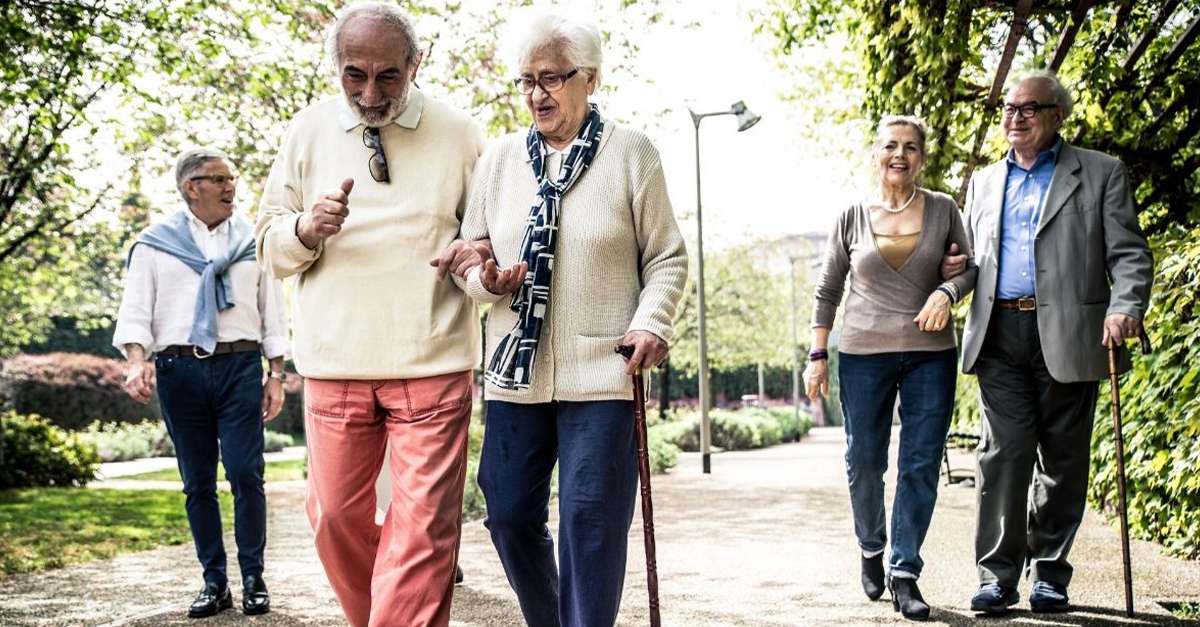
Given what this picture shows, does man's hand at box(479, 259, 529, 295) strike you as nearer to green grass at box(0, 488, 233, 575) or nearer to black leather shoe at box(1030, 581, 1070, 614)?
black leather shoe at box(1030, 581, 1070, 614)

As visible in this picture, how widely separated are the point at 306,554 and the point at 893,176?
4802 millimetres

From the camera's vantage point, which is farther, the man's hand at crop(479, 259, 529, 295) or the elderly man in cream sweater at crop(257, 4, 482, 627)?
the elderly man in cream sweater at crop(257, 4, 482, 627)

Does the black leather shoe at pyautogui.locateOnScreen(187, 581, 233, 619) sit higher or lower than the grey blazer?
lower

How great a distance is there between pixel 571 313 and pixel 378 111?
82 cm

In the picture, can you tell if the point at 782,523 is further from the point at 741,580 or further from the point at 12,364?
the point at 12,364

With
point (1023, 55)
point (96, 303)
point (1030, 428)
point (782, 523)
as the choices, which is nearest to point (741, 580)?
point (1030, 428)

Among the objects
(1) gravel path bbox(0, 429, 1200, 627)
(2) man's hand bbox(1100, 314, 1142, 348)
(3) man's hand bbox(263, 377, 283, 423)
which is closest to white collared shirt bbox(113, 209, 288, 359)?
(3) man's hand bbox(263, 377, 283, 423)

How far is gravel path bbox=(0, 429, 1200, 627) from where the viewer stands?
17.0 ft

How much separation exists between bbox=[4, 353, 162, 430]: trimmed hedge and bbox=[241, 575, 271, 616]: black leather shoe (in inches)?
905

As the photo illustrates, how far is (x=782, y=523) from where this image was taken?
935cm

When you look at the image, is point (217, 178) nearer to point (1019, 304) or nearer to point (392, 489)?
point (392, 489)

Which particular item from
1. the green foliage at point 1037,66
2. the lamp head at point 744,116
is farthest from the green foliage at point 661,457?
the green foliage at point 1037,66

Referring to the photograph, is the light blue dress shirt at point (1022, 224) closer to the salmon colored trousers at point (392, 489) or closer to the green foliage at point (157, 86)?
the salmon colored trousers at point (392, 489)

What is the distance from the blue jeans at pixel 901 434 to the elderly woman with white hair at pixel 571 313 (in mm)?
1836
